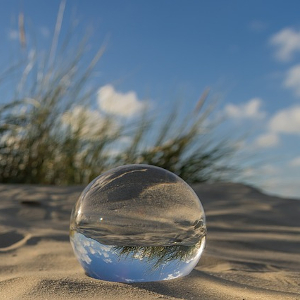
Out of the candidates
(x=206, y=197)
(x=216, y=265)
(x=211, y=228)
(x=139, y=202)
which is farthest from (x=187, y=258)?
(x=206, y=197)

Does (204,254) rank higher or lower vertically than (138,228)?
lower

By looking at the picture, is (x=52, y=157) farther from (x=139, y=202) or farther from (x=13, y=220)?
(x=139, y=202)

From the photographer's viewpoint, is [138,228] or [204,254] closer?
[138,228]

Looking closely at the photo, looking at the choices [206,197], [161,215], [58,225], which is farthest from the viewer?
[206,197]
